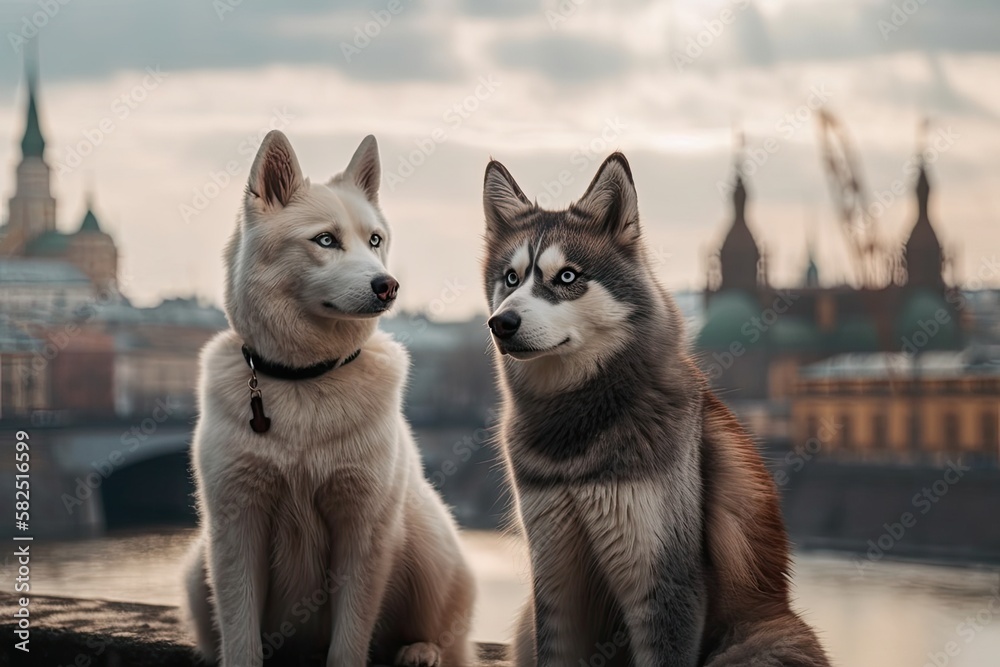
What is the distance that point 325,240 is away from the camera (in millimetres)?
3021

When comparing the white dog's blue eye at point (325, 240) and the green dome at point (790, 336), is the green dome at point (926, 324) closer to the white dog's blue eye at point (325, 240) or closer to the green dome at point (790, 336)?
the green dome at point (790, 336)

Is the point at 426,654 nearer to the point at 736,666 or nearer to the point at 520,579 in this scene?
the point at 520,579

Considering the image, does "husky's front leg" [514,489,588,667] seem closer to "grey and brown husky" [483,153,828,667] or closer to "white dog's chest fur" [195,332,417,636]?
"grey and brown husky" [483,153,828,667]

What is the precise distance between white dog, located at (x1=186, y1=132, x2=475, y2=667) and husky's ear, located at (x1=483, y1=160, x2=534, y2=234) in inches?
11.8

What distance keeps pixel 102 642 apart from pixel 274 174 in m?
1.64

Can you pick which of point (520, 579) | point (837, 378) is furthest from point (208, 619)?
point (837, 378)

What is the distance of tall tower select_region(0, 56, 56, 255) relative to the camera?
60219mm

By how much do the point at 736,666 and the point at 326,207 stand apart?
1497 mm

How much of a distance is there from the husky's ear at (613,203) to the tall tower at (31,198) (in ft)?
200

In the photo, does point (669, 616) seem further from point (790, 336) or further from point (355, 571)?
point (790, 336)

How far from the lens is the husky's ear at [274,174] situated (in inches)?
119

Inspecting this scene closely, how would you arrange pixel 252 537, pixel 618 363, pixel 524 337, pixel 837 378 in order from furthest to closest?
pixel 837 378 < pixel 252 537 < pixel 618 363 < pixel 524 337

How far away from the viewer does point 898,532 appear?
3512 centimetres

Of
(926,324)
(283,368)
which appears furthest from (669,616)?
(926,324)
